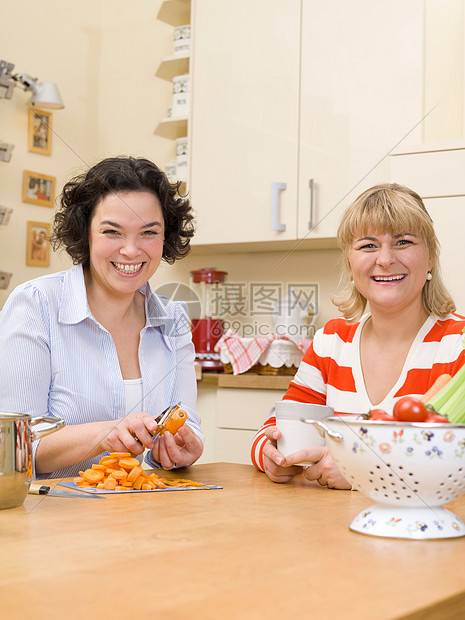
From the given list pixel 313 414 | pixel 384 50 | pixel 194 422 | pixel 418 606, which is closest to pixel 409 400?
pixel 418 606

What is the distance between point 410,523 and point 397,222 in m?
0.72

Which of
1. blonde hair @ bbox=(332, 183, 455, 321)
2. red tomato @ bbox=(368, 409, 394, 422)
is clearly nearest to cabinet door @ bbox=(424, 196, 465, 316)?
blonde hair @ bbox=(332, 183, 455, 321)

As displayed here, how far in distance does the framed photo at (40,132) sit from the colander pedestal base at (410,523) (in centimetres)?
267

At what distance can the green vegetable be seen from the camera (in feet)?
2.60

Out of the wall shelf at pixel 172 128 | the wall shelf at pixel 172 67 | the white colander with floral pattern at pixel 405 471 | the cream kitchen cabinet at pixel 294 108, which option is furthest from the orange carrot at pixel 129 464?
the wall shelf at pixel 172 67

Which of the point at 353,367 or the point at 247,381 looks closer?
the point at 353,367

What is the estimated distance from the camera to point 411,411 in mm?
758

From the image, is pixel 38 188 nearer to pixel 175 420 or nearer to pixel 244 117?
pixel 244 117

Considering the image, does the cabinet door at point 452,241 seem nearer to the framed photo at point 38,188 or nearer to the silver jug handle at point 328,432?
the silver jug handle at point 328,432

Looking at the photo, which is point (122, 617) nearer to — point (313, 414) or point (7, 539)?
point (7, 539)

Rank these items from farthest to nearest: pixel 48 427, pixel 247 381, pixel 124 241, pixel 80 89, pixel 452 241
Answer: pixel 80 89, pixel 247 381, pixel 452 241, pixel 124 241, pixel 48 427

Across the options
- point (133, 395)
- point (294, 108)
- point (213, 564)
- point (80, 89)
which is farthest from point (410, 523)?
point (80, 89)

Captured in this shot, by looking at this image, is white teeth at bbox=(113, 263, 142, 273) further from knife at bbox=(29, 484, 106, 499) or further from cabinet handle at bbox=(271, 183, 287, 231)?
cabinet handle at bbox=(271, 183, 287, 231)

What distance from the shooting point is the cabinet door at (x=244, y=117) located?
9.14ft
